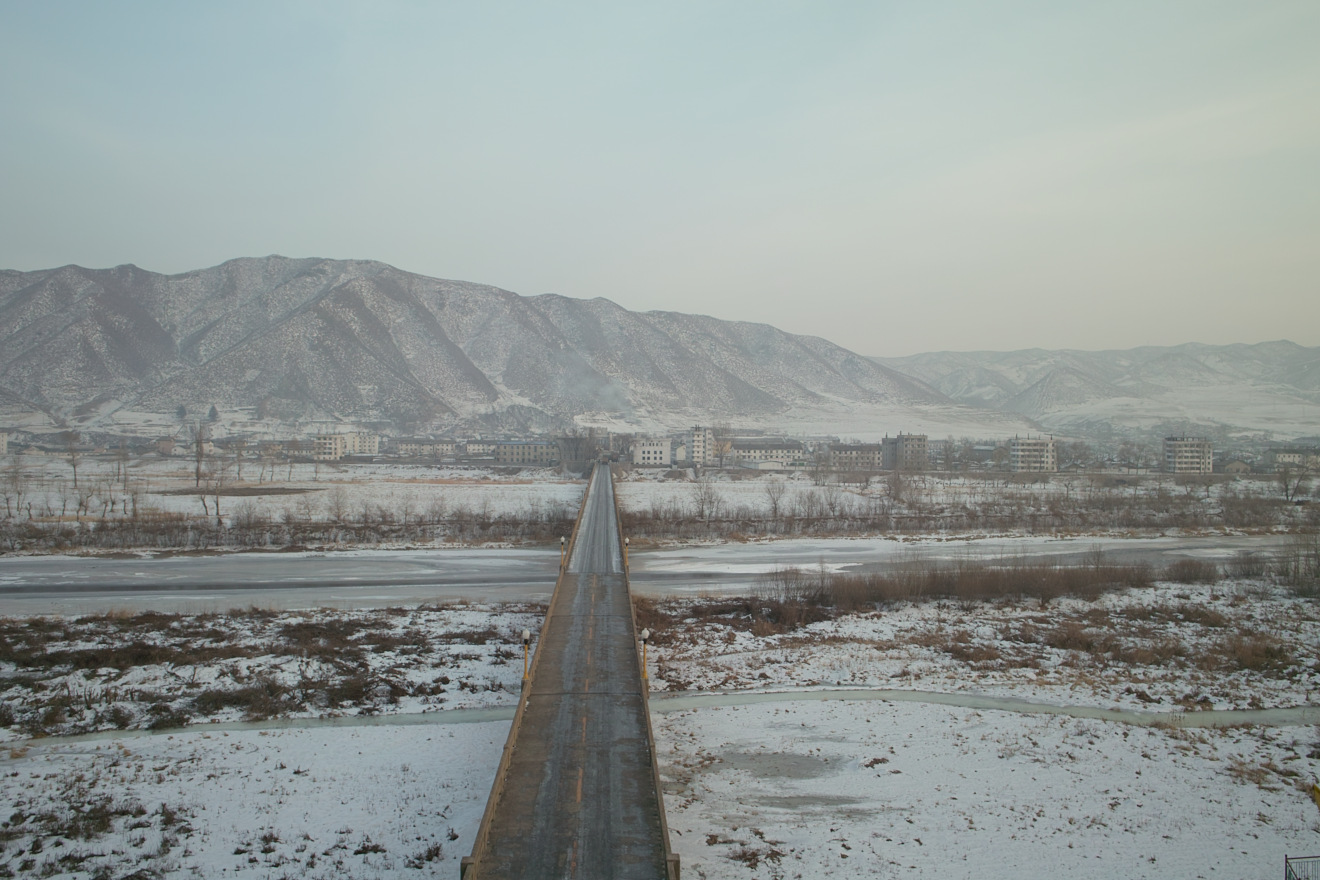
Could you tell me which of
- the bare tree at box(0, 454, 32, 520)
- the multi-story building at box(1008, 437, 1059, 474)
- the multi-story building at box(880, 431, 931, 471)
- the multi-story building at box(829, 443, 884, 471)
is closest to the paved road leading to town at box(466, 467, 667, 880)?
the bare tree at box(0, 454, 32, 520)

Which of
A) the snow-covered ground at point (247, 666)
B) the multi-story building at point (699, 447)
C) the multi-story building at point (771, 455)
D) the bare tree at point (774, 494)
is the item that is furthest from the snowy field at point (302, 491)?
the multi-story building at point (771, 455)

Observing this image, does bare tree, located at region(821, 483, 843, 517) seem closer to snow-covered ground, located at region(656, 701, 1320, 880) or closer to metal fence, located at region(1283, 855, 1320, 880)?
snow-covered ground, located at region(656, 701, 1320, 880)

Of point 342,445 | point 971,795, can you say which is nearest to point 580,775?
point 971,795

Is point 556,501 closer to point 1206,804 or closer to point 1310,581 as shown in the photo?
point 1310,581

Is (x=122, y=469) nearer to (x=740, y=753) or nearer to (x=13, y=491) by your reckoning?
(x=13, y=491)

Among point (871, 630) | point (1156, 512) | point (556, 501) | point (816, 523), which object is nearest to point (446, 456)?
point (556, 501)

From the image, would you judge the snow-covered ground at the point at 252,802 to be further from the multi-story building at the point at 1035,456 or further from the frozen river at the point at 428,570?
the multi-story building at the point at 1035,456
